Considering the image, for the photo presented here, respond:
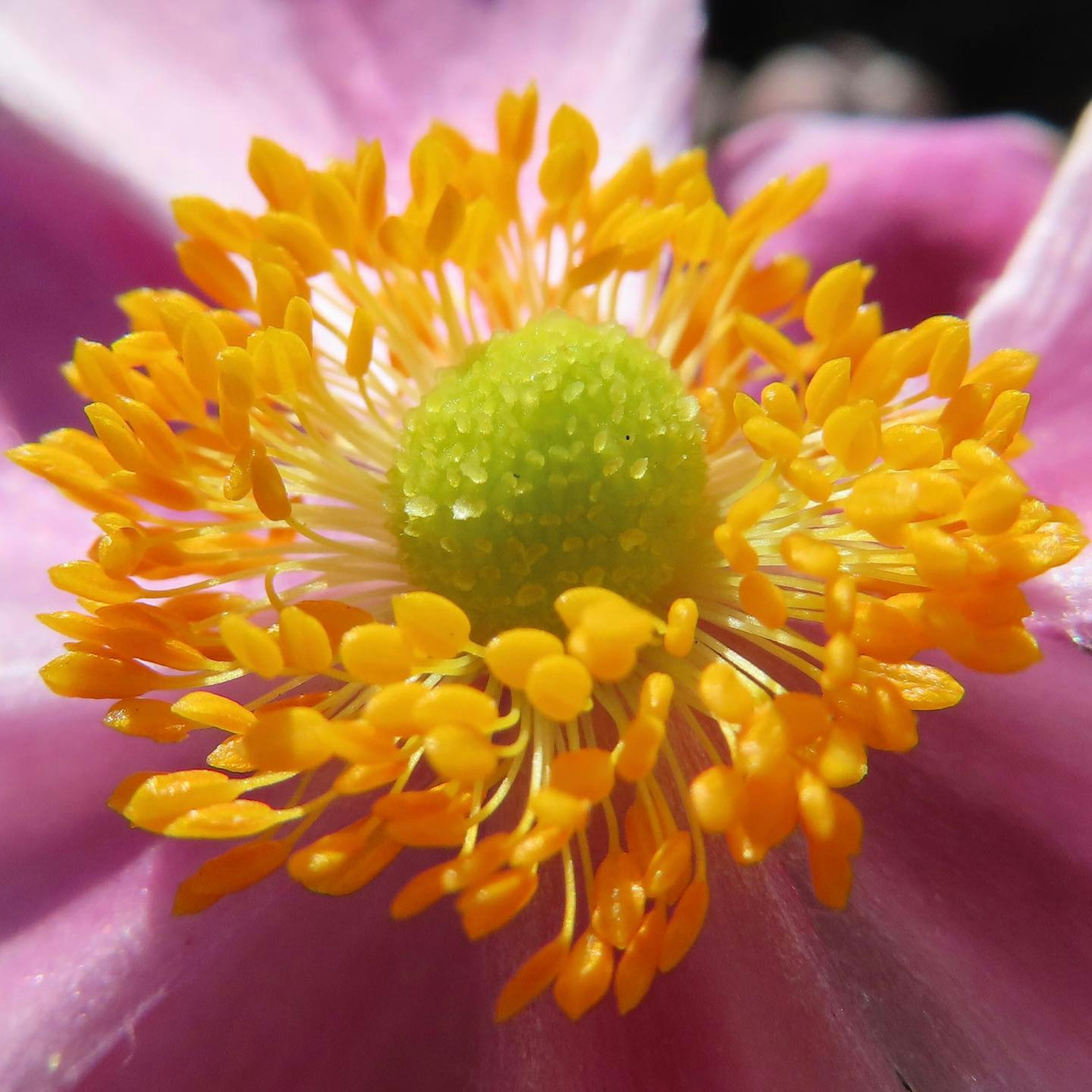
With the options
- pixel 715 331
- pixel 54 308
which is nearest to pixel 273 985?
pixel 715 331

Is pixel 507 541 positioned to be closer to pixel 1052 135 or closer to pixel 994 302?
pixel 994 302

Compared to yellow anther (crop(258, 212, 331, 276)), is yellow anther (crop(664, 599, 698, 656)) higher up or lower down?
lower down

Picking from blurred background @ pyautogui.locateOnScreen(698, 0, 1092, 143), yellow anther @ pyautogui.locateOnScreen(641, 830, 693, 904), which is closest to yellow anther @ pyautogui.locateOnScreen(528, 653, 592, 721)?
yellow anther @ pyautogui.locateOnScreen(641, 830, 693, 904)

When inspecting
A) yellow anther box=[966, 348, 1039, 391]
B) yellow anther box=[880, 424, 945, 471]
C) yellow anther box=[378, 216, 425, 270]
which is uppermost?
yellow anther box=[378, 216, 425, 270]

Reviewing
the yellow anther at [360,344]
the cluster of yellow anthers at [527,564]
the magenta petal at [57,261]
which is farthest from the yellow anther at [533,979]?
the magenta petal at [57,261]

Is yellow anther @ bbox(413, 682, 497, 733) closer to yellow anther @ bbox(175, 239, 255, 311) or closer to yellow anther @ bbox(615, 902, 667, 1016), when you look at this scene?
yellow anther @ bbox(615, 902, 667, 1016)

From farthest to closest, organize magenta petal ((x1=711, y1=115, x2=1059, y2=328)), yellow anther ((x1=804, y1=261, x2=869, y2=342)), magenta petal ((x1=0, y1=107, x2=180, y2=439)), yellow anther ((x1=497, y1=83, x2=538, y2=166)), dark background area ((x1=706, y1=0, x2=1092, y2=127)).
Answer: dark background area ((x1=706, y1=0, x2=1092, y2=127)) → magenta petal ((x1=711, y1=115, x2=1059, y2=328)) → magenta petal ((x1=0, y1=107, x2=180, y2=439)) → yellow anther ((x1=497, y1=83, x2=538, y2=166)) → yellow anther ((x1=804, y1=261, x2=869, y2=342))
